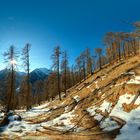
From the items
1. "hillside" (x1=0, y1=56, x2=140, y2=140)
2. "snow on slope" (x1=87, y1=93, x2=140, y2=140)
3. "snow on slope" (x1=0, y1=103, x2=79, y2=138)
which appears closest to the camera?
"snow on slope" (x1=87, y1=93, x2=140, y2=140)

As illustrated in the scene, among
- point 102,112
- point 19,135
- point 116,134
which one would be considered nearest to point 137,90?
point 102,112

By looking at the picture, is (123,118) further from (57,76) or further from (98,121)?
(57,76)

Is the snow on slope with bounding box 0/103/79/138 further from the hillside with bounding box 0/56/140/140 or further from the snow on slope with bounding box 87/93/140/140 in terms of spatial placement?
the snow on slope with bounding box 87/93/140/140

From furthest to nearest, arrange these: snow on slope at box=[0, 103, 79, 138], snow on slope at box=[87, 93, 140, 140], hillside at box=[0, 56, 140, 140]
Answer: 1. snow on slope at box=[0, 103, 79, 138]
2. hillside at box=[0, 56, 140, 140]
3. snow on slope at box=[87, 93, 140, 140]

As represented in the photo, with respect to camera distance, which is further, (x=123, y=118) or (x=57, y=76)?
(x=57, y=76)

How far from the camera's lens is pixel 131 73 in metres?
40.3

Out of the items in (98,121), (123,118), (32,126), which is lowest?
(32,126)

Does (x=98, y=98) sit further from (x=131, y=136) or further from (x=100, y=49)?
(x=100, y=49)

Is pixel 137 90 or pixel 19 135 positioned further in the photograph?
pixel 137 90

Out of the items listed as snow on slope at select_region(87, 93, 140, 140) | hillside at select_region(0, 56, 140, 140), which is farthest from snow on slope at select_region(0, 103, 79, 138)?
snow on slope at select_region(87, 93, 140, 140)

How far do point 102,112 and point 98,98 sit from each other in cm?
652

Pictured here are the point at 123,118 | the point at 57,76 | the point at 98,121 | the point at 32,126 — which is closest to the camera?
the point at 123,118

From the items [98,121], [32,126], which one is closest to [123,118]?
[98,121]

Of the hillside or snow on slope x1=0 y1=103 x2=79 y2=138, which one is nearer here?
the hillside
